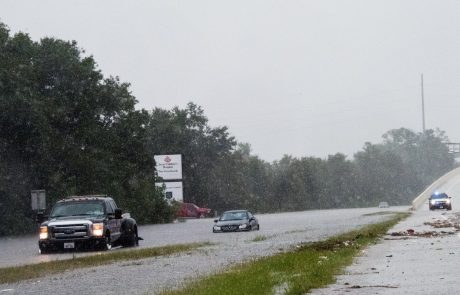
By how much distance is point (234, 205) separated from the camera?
441ft

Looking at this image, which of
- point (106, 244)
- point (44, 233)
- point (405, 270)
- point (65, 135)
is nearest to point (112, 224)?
point (106, 244)

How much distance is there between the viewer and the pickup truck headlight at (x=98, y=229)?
31.9 metres

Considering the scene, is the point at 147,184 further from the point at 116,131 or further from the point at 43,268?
the point at 43,268

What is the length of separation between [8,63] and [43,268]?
119 feet

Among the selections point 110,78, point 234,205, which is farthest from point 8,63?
point 234,205

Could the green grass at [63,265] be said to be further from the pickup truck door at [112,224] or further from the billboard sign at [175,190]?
the billboard sign at [175,190]

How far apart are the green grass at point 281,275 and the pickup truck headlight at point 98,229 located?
29.7ft

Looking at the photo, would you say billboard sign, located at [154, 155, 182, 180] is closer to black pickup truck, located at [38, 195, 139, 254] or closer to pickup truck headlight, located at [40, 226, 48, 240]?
black pickup truck, located at [38, 195, 139, 254]

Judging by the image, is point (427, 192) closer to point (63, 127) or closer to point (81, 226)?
point (63, 127)

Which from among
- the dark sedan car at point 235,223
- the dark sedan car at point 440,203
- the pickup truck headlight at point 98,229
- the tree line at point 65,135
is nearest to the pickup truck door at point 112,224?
the pickup truck headlight at point 98,229

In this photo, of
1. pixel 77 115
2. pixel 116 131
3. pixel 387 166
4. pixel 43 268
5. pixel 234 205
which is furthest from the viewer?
pixel 387 166

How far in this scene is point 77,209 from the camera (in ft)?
109

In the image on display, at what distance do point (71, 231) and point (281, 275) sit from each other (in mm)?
15663

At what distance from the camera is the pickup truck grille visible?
31.7 metres
